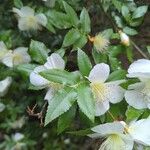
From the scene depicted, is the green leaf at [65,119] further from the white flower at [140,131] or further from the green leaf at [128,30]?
the green leaf at [128,30]

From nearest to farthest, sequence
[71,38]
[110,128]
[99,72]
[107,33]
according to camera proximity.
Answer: [110,128] < [99,72] < [71,38] < [107,33]

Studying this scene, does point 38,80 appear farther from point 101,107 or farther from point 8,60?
point 8,60

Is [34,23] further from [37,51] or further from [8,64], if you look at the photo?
[37,51]

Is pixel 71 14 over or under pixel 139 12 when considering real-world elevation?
over

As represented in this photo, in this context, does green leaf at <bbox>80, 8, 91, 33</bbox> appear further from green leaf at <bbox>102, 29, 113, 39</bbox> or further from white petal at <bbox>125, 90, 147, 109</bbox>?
white petal at <bbox>125, 90, 147, 109</bbox>

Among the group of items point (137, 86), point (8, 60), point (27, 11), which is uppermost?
point (137, 86)

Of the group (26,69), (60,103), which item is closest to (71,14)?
(26,69)

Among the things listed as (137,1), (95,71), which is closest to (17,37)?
(137,1)
